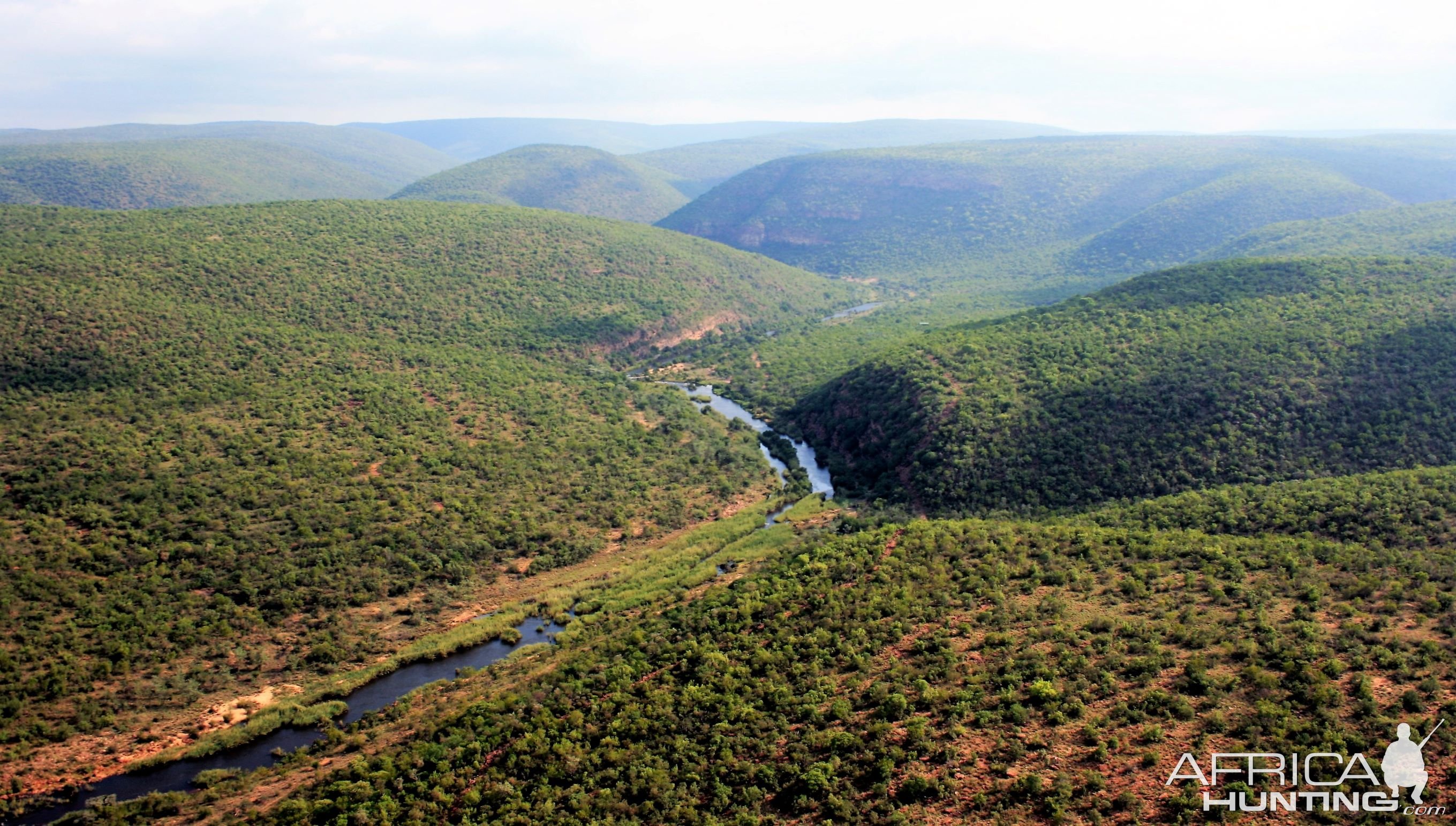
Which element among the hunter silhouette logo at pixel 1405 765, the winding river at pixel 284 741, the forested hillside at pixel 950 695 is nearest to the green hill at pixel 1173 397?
the forested hillside at pixel 950 695

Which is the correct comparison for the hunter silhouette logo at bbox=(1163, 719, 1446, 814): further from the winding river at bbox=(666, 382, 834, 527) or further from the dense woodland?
the winding river at bbox=(666, 382, 834, 527)

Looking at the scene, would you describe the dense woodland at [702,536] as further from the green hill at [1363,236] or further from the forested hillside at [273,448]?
the green hill at [1363,236]

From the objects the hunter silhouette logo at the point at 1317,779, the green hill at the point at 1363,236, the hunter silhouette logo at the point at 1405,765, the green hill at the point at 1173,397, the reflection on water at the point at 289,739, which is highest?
the green hill at the point at 1363,236

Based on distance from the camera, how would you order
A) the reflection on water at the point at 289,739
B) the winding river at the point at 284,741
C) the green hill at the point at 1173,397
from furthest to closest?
the green hill at the point at 1173,397, the reflection on water at the point at 289,739, the winding river at the point at 284,741

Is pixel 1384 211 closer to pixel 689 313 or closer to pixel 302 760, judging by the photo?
pixel 689 313

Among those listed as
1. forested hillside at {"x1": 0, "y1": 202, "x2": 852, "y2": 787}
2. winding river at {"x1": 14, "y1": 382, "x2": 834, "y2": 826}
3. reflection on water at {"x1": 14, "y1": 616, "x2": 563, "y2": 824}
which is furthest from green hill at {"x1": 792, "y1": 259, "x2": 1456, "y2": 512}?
reflection on water at {"x1": 14, "y1": 616, "x2": 563, "y2": 824}

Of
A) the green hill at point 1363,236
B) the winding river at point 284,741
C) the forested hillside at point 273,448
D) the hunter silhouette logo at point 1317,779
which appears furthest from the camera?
the green hill at point 1363,236
